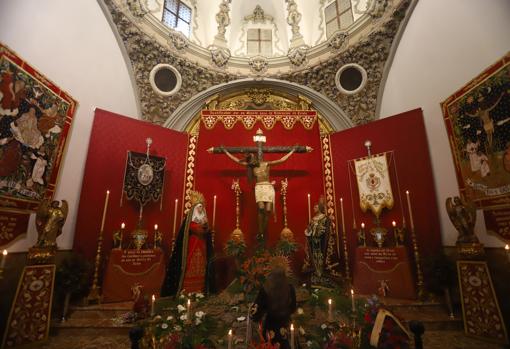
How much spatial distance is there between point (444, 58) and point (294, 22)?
506 centimetres

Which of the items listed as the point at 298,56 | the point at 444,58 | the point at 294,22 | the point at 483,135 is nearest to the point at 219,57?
the point at 298,56

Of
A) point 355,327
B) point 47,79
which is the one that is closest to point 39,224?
point 47,79

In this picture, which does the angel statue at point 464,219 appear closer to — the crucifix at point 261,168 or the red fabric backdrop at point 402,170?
the red fabric backdrop at point 402,170

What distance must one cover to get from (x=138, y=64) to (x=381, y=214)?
6.64 m

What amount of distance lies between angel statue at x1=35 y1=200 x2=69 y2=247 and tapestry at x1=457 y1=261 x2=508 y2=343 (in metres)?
5.49

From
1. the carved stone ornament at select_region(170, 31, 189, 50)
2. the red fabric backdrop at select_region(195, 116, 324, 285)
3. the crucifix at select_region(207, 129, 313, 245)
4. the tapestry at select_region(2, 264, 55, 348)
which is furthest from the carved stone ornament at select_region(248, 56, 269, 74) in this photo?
the tapestry at select_region(2, 264, 55, 348)

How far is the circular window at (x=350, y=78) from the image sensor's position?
6.80m

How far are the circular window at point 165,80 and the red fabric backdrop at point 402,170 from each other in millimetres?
4692

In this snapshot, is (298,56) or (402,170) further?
(298,56)

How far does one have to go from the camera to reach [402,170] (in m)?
5.00

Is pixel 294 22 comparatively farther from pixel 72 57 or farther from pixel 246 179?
pixel 72 57

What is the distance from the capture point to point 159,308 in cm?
347

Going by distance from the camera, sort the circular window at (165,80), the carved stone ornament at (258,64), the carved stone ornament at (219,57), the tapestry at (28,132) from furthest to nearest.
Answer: the carved stone ornament at (258,64) → the carved stone ornament at (219,57) → the circular window at (165,80) → the tapestry at (28,132)

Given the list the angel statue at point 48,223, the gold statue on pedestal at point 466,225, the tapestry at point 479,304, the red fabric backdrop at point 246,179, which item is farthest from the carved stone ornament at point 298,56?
the angel statue at point 48,223
